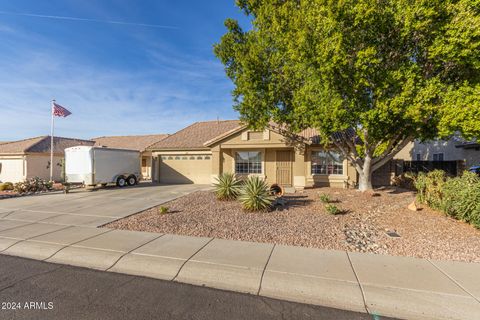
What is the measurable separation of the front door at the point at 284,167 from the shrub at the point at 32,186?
16.1 metres

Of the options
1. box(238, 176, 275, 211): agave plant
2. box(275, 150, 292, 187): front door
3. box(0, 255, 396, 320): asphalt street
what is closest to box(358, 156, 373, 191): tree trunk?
box(275, 150, 292, 187): front door

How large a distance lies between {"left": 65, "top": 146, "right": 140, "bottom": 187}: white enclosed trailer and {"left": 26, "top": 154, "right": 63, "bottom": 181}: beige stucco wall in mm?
6500

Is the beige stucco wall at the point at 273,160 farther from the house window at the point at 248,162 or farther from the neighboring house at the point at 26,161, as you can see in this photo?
the neighboring house at the point at 26,161

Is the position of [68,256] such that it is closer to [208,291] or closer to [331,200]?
[208,291]

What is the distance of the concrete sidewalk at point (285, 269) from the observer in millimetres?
3588

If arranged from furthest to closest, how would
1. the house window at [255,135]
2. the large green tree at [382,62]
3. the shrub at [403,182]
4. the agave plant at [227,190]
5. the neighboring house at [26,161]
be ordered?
the neighboring house at [26,161] → the house window at [255,135] → the shrub at [403,182] → the agave plant at [227,190] → the large green tree at [382,62]

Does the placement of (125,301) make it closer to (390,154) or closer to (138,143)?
(390,154)

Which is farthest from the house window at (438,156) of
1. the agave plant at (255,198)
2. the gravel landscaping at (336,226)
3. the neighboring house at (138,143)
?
the neighboring house at (138,143)

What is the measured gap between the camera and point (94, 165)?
15.8 meters

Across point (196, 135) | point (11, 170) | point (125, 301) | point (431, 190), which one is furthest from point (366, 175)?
point (11, 170)

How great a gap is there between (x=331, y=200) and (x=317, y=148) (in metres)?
5.95

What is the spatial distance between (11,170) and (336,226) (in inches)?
1110

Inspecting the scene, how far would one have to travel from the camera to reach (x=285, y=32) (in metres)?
9.72

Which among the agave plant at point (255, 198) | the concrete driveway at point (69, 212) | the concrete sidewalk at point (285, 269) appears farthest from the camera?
the agave plant at point (255, 198)
